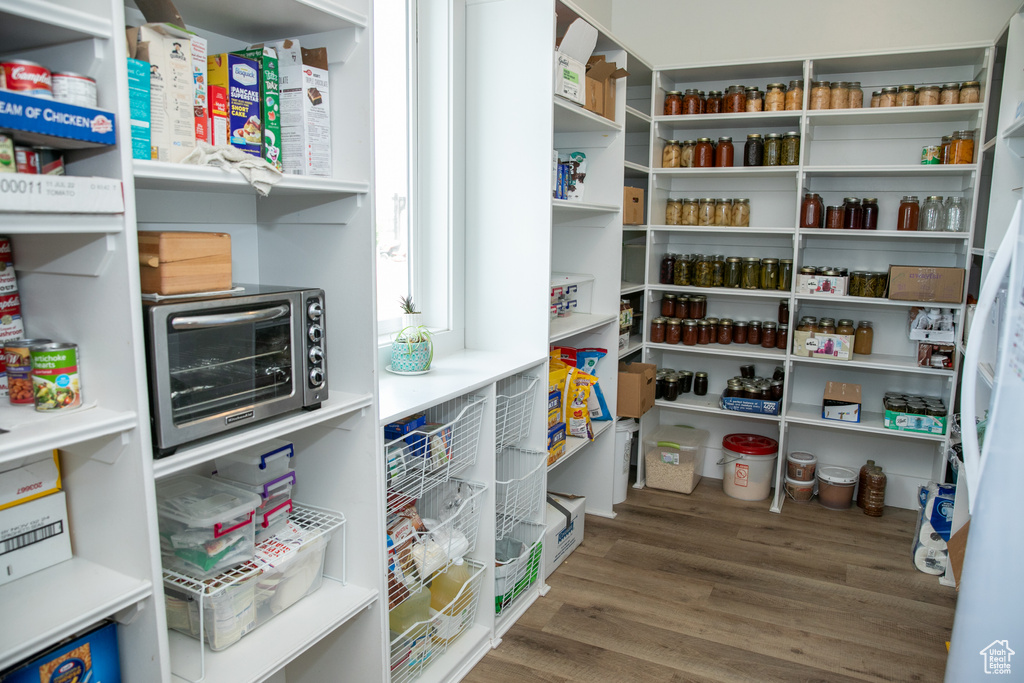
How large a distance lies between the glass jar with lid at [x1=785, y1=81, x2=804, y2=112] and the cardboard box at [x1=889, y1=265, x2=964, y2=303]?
2.88 feet

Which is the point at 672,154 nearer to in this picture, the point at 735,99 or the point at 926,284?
the point at 735,99

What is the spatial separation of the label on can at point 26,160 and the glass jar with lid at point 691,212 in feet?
10.1

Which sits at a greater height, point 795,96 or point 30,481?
point 795,96

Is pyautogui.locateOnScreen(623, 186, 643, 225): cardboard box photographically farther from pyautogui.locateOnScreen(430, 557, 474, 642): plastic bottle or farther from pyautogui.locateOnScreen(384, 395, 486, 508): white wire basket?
pyautogui.locateOnScreen(430, 557, 474, 642): plastic bottle

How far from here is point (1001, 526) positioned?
50.7 inches

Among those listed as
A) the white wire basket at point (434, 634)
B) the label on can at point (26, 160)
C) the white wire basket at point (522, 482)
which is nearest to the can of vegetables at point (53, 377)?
the label on can at point (26, 160)

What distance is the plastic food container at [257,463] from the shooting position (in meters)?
1.64

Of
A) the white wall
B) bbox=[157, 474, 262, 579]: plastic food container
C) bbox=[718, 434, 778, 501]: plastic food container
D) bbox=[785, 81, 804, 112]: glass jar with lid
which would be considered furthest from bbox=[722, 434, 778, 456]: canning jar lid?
bbox=[157, 474, 262, 579]: plastic food container

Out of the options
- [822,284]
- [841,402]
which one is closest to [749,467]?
[841,402]

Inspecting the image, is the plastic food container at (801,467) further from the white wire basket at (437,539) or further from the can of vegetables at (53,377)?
the can of vegetables at (53,377)

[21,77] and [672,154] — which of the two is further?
[672,154]

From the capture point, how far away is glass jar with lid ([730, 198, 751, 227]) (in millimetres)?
3576

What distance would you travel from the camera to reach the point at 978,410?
2549 millimetres

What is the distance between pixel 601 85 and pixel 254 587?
2.35 metres
